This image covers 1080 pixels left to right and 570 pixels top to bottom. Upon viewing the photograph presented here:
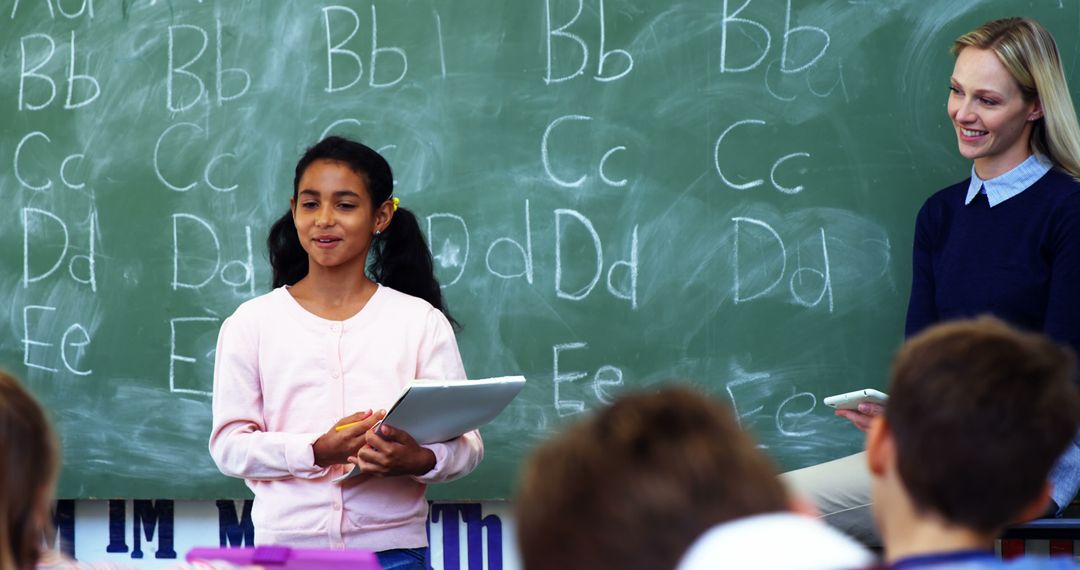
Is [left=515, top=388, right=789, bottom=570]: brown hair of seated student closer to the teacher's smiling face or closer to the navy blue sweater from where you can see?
the navy blue sweater

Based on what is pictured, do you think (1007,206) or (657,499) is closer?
(657,499)

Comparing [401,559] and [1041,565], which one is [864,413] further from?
[1041,565]

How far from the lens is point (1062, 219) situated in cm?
249

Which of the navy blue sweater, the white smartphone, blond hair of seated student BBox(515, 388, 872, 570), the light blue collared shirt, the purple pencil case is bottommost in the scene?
the purple pencil case

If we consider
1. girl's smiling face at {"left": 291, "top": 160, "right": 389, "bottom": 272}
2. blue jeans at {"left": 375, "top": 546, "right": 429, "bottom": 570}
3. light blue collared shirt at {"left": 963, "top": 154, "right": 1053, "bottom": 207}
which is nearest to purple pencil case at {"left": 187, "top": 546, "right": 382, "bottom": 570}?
blue jeans at {"left": 375, "top": 546, "right": 429, "bottom": 570}

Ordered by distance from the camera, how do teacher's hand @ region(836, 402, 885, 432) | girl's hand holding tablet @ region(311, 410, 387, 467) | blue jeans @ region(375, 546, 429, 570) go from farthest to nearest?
teacher's hand @ region(836, 402, 885, 432), blue jeans @ region(375, 546, 429, 570), girl's hand holding tablet @ region(311, 410, 387, 467)

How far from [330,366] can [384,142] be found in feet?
3.42

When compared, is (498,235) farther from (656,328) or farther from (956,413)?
(956,413)

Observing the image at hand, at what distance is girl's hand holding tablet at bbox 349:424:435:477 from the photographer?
2135 millimetres

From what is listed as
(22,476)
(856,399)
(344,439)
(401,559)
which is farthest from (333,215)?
(22,476)

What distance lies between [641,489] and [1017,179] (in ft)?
6.44

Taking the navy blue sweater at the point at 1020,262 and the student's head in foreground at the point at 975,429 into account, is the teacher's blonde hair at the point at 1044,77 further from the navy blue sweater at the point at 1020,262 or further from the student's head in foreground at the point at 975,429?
the student's head in foreground at the point at 975,429

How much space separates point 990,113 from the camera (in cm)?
257

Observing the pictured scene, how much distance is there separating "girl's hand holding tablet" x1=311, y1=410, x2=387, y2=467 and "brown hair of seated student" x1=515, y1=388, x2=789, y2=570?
1219 mm
